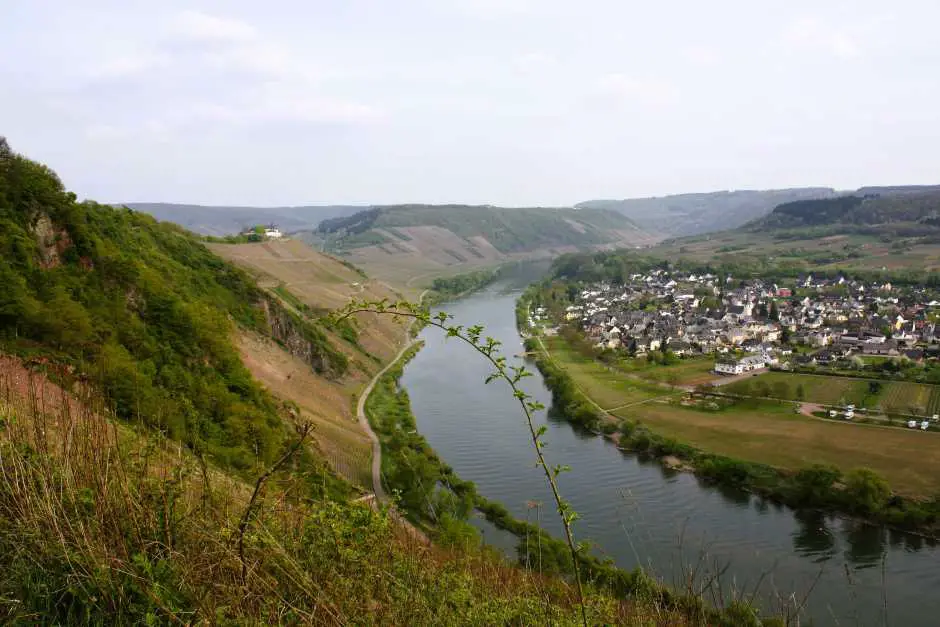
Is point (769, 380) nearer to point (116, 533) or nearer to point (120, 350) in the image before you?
point (120, 350)

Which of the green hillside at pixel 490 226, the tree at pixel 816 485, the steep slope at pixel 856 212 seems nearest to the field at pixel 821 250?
the steep slope at pixel 856 212

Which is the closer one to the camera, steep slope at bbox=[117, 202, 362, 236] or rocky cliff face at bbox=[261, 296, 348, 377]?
rocky cliff face at bbox=[261, 296, 348, 377]

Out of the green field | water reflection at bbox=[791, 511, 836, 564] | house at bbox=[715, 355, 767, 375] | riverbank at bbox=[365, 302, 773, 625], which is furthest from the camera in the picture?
house at bbox=[715, 355, 767, 375]

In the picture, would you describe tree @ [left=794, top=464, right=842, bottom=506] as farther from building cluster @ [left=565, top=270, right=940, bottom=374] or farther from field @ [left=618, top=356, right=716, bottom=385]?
building cluster @ [left=565, top=270, right=940, bottom=374]

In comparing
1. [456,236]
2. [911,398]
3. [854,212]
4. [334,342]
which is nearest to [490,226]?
[456,236]

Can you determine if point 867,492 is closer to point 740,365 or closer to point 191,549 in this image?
point 740,365

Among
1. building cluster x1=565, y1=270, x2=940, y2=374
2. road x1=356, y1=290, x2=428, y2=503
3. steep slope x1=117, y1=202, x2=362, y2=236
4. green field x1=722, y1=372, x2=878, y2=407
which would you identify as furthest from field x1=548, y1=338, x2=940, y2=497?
steep slope x1=117, y1=202, x2=362, y2=236

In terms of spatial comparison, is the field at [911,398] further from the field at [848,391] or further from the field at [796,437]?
the field at [796,437]
